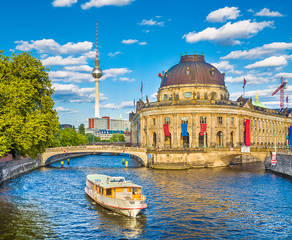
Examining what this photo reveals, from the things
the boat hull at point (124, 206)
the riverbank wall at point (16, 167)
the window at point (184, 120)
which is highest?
the window at point (184, 120)

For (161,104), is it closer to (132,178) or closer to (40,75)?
(132,178)

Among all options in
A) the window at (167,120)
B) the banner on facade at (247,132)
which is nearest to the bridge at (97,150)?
the window at (167,120)

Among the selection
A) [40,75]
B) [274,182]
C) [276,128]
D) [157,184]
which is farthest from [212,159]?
[276,128]

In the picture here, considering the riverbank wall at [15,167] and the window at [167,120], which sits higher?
the window at [167,120]

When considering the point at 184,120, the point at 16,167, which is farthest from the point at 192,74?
the point at 16,167

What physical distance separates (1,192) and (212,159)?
60.6 m

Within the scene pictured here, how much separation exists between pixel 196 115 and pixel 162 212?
67.9 m

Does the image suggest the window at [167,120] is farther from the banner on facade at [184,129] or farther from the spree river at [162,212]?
the spree river at [162,212]

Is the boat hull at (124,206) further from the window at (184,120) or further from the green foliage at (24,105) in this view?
the window at (184,120)

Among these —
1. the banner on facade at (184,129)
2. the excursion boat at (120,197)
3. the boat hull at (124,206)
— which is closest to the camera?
the boat hull at (124,206)

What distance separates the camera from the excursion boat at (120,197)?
4312 cm

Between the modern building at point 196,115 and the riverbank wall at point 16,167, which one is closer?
the riverbank wall at point 16,167

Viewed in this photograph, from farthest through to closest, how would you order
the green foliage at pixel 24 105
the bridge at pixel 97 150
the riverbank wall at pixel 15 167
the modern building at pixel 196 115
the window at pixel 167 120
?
the window at pixel 167 120 → the modern building at pixel 196 115 → the bridge at pixel 97 150 → the riverbank wall at pixel 15 167 → the green foliage at pixel 24 105

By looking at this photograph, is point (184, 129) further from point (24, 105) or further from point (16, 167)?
point (24, 105)
